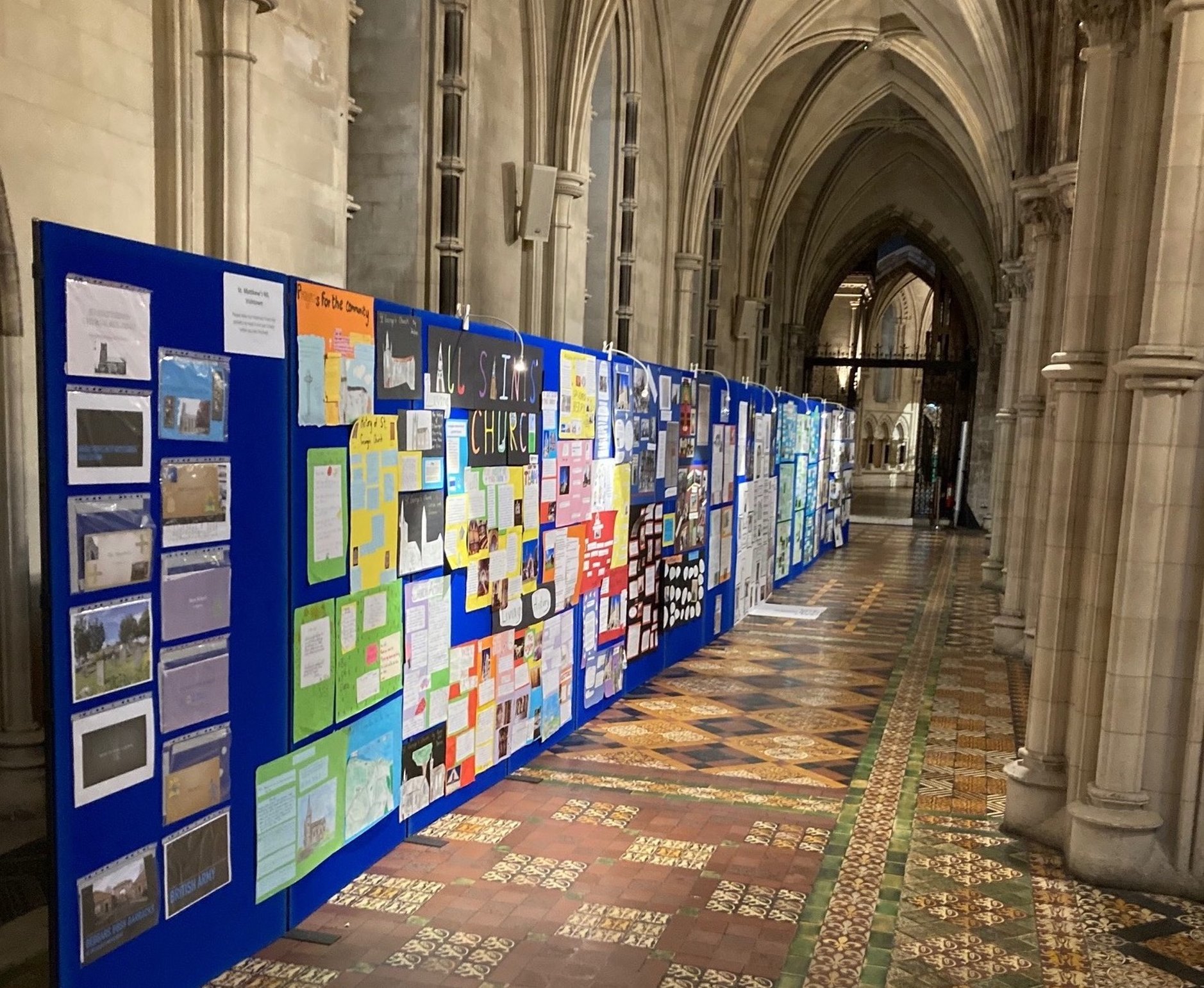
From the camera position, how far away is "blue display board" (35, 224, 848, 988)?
310 centimetres

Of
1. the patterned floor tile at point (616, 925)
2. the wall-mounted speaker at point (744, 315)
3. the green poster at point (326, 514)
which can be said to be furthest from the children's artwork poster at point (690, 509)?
the wall-mounted speaker at point (744, 315)

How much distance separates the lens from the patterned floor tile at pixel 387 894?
15.0ft

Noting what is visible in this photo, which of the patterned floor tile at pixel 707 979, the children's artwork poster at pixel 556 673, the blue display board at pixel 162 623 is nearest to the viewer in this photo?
the blue display board at pixel 162 623

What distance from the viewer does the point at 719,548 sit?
1062 cm

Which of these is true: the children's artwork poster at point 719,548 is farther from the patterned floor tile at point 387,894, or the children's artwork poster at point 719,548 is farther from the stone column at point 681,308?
the stone column at point 681,308

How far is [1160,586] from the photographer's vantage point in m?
5.06

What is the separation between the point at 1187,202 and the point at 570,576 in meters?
3.95

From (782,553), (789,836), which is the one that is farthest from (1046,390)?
(789,836)

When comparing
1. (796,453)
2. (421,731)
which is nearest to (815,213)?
(796,453)

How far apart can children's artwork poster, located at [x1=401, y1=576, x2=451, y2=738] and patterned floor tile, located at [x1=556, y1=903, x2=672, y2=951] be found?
1190 mm

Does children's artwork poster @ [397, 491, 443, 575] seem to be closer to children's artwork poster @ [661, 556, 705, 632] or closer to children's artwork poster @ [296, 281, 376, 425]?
children's artwork poster @ [296, 281, 376, 425]

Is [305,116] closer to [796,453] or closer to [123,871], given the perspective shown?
[123,871]

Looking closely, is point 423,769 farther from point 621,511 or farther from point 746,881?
point 621,511

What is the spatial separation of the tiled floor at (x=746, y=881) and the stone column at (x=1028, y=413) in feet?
9.22
